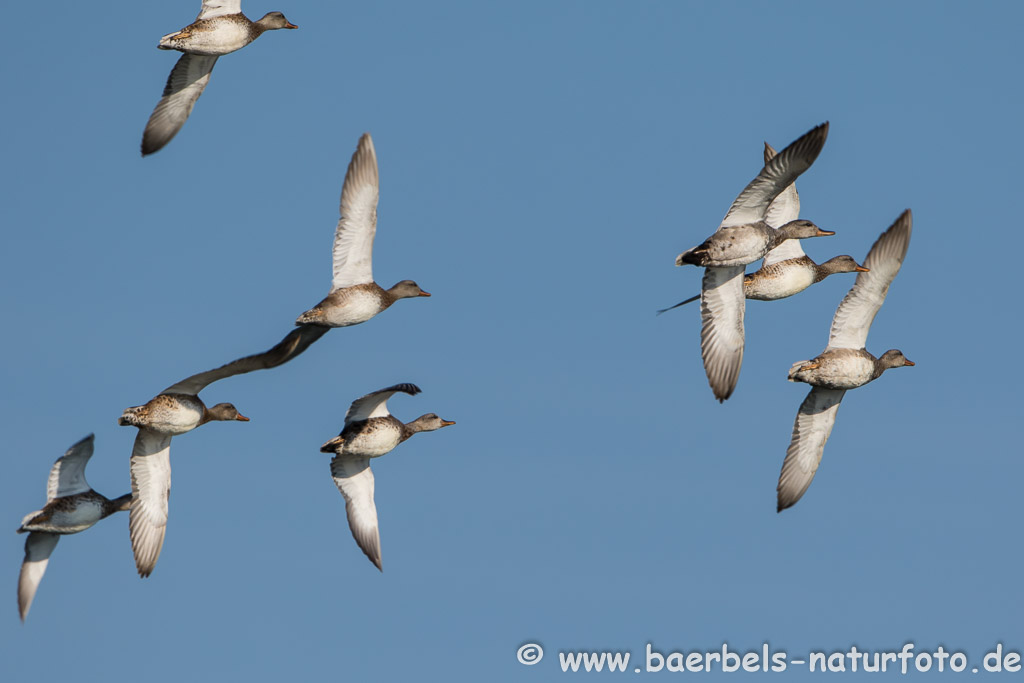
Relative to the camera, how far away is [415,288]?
26.8 metres

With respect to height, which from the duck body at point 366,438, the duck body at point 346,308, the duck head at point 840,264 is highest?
the duck head at point 840,264

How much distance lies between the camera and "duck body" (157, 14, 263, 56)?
2731 cm

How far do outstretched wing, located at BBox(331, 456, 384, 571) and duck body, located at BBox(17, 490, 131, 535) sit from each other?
4008mm

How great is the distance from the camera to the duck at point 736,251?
24172 millimetres

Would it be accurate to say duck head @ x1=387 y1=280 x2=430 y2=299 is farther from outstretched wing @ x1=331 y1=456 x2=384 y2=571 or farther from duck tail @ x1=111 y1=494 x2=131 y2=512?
duck tail @ x1=111 y1=494 x2=131 y2=512

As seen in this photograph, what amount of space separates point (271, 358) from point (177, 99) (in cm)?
747

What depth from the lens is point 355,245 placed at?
25188 millimetres

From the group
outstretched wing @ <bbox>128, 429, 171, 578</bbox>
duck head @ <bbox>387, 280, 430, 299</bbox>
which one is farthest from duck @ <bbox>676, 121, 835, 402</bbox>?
outstretched wing @ <bbox>128, 429, 171, 578</bbox>

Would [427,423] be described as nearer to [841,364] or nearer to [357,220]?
[357,220]

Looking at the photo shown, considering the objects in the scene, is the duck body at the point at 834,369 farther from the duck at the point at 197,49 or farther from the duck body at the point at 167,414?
the duck at the point at 197,49

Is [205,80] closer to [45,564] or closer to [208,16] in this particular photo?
[208,16]

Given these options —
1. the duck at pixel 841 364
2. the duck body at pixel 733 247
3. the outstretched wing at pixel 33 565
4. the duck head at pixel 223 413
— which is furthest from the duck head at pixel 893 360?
the outstretched wing at pixel 33 565

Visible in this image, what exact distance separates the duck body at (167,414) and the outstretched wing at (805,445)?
34.1 feet

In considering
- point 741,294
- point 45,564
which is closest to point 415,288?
point 741,294
